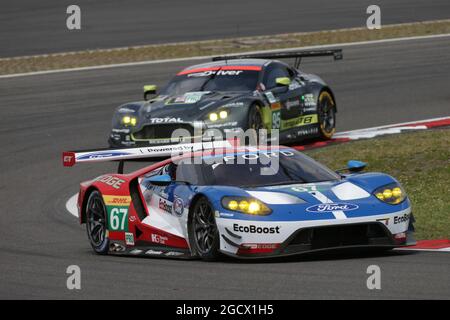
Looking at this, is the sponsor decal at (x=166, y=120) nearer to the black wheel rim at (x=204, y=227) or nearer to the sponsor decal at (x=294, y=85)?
the sponsor decal at (x=294, y=85)

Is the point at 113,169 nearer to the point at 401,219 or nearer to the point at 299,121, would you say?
the point at 299,121

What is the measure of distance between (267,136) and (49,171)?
3.15 metres

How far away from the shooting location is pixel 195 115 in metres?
17.1

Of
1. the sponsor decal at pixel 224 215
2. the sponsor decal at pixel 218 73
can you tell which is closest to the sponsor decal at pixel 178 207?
the sponsor decal at pixel 224 215

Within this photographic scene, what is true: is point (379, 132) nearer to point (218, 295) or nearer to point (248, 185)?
point (248, 185)

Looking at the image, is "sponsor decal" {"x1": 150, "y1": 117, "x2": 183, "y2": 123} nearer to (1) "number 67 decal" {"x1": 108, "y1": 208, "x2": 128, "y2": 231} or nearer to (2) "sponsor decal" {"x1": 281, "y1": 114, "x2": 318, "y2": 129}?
(2) "sponsor decal" {"x1": 281, "y1": 114, "x2": 318, "y2": 129}

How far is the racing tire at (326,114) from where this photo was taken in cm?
1875

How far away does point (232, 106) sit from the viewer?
56.4ft

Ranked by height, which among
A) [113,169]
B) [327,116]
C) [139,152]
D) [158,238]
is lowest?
[113,169]

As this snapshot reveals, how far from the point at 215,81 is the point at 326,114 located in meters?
2.00

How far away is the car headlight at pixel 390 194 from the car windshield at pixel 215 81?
7.60 metres

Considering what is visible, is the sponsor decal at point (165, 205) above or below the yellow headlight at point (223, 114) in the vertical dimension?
above

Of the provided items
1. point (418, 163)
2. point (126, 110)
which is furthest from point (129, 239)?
point (126, 110)

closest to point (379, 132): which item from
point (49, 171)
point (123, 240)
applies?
point (49, 171)
